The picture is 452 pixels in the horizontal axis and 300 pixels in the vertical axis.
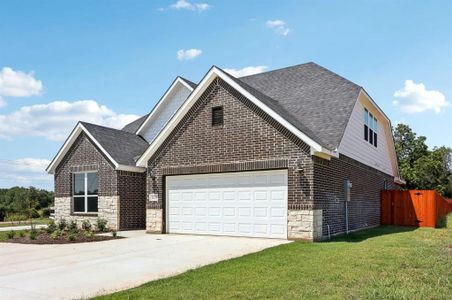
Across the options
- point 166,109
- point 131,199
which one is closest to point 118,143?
point 131,199

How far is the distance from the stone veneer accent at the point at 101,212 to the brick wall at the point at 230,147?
2.53 m

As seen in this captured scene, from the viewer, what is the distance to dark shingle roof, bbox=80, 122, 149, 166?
19.7 m

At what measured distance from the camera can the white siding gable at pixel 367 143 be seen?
16.9 meters

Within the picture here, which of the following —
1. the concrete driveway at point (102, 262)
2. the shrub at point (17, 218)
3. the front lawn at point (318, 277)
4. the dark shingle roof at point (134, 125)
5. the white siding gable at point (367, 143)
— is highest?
the dark shingle roof at point (134, 125)

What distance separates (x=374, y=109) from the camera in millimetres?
20719

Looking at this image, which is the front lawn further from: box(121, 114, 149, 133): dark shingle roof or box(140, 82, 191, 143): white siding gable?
box(121, 114, 149, 133): dark shingle roof

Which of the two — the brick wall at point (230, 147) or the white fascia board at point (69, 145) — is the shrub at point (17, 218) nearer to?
the white fascia board at point (69, 145)

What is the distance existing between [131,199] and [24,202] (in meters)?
20.5

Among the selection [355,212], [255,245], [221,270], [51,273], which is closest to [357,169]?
[355,212]

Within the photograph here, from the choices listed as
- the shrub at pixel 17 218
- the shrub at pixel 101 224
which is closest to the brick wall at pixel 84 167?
the shrub at pixel 101 224

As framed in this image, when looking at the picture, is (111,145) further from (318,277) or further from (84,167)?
(318,277)

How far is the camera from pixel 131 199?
64.7ft

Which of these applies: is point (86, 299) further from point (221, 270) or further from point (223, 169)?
point (223, 169)

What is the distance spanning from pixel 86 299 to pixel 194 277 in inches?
82.9
